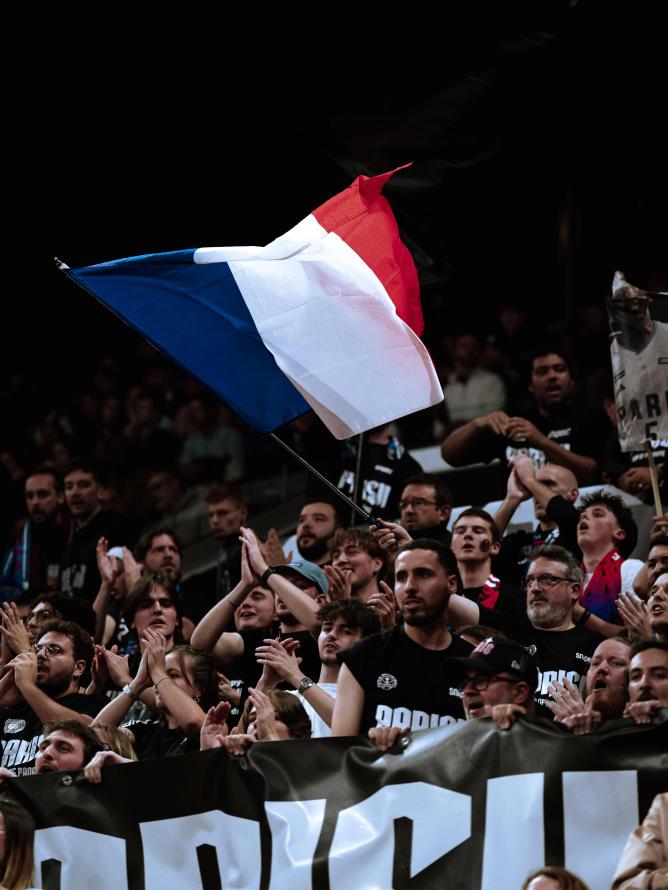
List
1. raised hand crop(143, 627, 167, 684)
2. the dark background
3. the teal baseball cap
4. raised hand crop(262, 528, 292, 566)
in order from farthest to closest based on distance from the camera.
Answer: the dark background → raised hand crop(262, 528, 292, 566) → the teal baseball cap → raised hand crop(143, 627, 167, 684)

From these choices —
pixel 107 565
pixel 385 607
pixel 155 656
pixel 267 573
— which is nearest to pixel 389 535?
pixel 385 607

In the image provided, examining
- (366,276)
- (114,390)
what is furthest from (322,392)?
(114,390)

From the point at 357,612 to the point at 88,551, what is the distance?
148 inches

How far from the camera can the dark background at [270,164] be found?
15477 mm

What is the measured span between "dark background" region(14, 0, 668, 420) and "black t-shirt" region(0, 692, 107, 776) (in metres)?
6.22

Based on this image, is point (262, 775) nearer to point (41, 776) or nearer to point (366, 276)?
point (41, 776)

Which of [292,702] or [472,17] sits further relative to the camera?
[472,17]

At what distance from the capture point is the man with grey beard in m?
7.19

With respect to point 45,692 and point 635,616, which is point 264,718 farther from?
point 45,692

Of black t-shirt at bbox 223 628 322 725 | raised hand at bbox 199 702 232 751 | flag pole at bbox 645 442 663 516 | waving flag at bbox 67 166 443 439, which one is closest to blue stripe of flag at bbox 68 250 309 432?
waving flag at bbox 67 166 443 439

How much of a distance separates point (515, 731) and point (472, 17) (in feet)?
22.4

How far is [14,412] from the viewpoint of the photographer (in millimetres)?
17609

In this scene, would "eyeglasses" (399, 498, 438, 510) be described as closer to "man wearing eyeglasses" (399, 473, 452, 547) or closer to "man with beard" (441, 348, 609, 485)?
"man wearing eyeglasses" (399, 473, 452, 547)

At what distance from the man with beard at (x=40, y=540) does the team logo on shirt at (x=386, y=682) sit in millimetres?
5037
